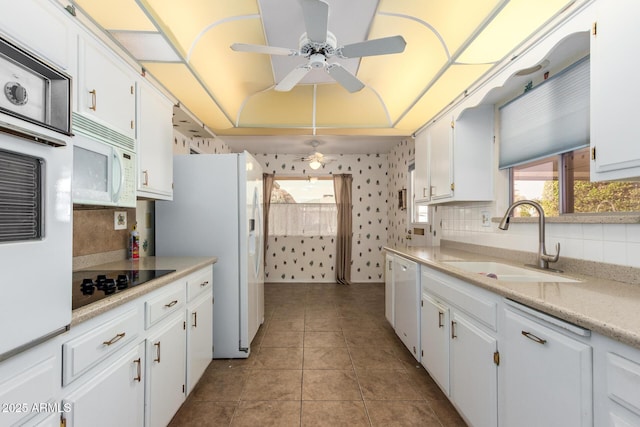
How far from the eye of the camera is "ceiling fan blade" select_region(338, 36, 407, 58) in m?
1.71

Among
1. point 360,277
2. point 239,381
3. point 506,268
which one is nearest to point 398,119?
point 506,268

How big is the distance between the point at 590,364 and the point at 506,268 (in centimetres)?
115

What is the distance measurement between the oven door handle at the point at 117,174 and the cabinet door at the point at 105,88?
16 cm

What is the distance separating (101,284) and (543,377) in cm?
184

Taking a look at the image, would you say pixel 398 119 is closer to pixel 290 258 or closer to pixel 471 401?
pixel 471 401

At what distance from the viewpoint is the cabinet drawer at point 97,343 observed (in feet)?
3.05

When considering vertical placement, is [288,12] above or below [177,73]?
above

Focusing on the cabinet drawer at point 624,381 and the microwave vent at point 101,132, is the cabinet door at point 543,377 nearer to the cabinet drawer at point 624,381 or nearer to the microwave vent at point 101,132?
the cabinet drawer at point 624,381

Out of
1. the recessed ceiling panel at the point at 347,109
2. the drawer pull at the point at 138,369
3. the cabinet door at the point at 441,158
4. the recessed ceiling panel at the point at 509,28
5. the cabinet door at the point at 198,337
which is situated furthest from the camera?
the recessed ceiling panel at the point at 347,109

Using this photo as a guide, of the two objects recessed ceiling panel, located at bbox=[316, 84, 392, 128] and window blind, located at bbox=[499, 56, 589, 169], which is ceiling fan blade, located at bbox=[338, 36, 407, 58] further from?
recessed ceiling panel, located at bbox=[316, 84, 392, 128]

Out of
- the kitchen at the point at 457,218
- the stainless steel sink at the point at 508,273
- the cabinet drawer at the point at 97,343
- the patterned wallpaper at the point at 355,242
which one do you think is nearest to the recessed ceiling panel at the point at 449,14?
the kitchen at the point at 457,218

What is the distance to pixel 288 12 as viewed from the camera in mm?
1934

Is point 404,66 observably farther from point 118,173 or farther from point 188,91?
point 118,173

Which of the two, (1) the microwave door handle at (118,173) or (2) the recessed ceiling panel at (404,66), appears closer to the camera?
(1) the microwave door handle at (118,173)
